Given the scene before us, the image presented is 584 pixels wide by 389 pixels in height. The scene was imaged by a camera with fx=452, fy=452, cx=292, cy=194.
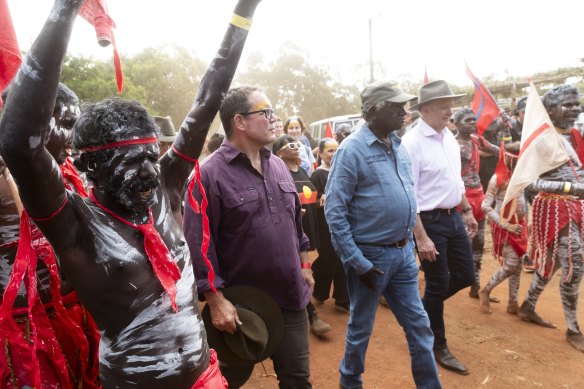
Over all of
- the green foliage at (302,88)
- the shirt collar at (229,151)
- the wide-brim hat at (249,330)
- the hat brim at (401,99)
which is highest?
the green foliage at (302,88)

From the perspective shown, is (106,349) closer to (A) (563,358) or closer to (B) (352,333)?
(B) (352,333)

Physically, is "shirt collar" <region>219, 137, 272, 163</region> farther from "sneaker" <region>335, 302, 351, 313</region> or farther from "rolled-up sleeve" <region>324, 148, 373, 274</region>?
"sneaker" <region>335, 302, 351, 313</region>

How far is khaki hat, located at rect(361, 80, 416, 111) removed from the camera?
121 inches

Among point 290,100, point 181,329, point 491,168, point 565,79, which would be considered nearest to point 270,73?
point 290,100

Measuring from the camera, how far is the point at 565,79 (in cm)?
1259

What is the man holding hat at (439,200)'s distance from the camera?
→ 145 inches

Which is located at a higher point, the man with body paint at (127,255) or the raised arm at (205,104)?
the raised arm at (205,104)

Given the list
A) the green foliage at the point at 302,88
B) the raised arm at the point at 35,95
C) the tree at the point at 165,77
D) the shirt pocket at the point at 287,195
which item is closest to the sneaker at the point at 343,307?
the shirt pocket at the point at 287,195

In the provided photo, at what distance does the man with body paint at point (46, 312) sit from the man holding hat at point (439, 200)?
2599 mm

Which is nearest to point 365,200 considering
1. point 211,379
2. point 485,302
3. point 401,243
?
point 401,243

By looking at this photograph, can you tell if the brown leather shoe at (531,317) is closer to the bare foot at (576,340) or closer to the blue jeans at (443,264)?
the bare foot at (576,340)

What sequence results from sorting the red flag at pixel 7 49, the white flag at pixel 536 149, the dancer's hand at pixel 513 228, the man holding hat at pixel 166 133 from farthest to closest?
the man holding hat at pixel 166 133, the dancer's hand at pixel 513 228, the white flag at pixel 536 149, the red flag at pixel 7 49

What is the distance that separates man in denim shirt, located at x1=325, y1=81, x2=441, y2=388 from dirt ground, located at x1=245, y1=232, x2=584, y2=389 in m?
0.79

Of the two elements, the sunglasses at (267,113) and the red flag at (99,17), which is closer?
the red flag at (99,17)
